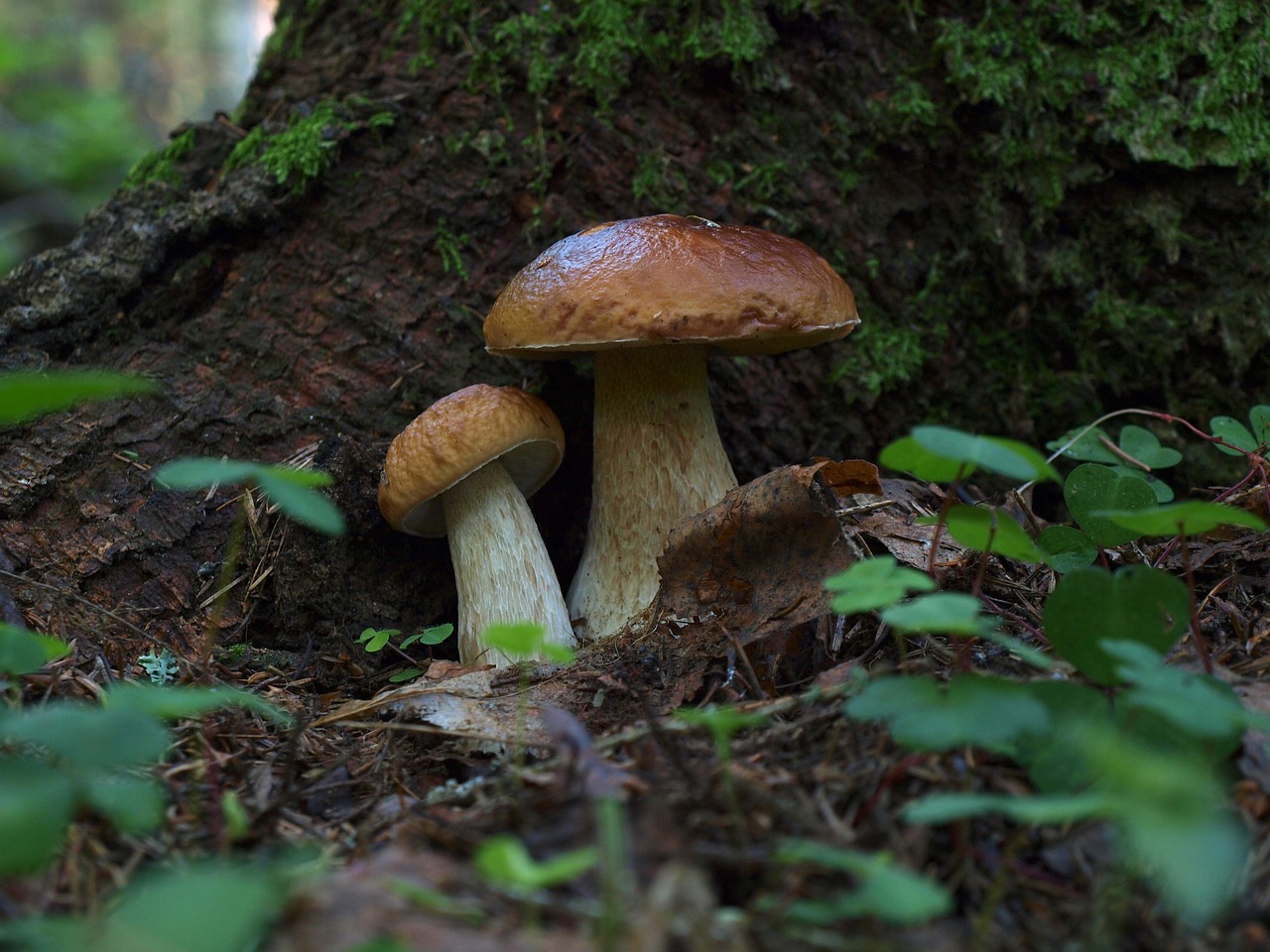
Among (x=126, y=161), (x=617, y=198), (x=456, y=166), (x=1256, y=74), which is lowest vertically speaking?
(x=1256, y=74)

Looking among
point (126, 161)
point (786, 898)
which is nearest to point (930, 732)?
point (786, 898)

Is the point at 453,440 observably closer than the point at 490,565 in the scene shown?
Yes

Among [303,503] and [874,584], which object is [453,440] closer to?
[303,503]

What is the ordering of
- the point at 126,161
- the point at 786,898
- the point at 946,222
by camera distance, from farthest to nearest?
the point at 126,161 → the point at 946,222 → the point at 786,898

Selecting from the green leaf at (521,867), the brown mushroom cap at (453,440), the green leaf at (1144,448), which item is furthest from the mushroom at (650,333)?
the green leaf at (521,867)

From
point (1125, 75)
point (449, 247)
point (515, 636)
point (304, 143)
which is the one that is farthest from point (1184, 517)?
point (304, 143)

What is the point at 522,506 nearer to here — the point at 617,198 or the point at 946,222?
the point at 617,198

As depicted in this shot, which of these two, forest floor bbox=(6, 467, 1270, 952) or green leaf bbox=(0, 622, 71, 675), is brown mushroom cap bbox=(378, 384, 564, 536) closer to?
forest floor bbox=(6, 467, 1270, 952)

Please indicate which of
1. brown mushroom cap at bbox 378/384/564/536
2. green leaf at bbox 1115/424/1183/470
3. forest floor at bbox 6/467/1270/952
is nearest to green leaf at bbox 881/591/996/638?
forest floor at bbox 6/467/1270/952
